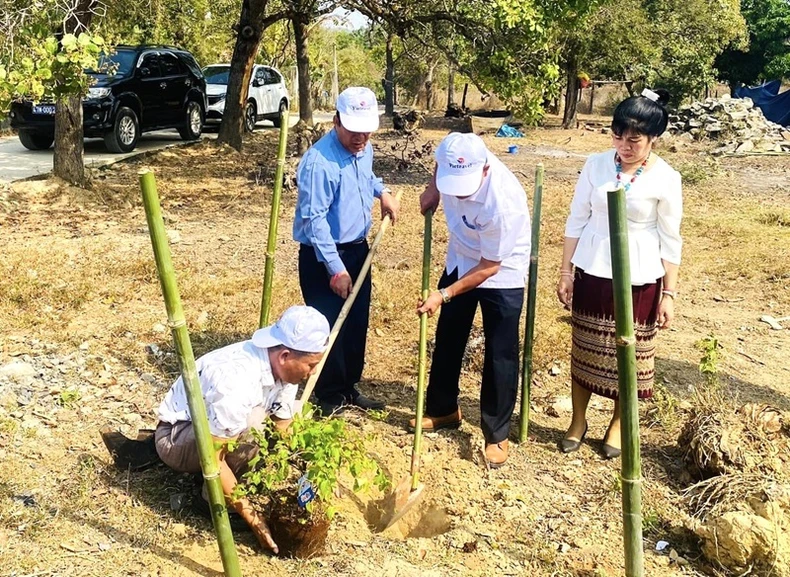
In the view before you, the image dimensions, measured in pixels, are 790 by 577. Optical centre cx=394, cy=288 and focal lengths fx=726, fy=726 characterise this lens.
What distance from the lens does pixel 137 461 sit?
3.25 m

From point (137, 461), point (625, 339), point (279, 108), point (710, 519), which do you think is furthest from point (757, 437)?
point (279, 108)

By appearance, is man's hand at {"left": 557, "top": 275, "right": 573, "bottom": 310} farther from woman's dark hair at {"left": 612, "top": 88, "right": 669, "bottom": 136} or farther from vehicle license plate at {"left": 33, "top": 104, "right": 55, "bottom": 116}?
vehicle license plate at {"left": 33, "top": 104, "right": 55, "bottom": 116}

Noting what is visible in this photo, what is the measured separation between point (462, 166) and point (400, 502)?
150cm

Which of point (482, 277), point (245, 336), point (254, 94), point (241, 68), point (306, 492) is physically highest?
point (241, 68)

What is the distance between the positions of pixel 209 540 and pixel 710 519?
78.8 inches

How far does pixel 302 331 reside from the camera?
2.59m

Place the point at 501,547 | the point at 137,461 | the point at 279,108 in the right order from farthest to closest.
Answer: the point at 279,108 → the point at 137,461 → the point at 501,547

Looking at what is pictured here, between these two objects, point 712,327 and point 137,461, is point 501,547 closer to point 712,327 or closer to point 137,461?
point 137,461

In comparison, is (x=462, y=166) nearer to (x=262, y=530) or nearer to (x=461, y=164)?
(x=461, y=164)

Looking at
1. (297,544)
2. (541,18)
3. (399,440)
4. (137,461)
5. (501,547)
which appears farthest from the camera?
(541,18)

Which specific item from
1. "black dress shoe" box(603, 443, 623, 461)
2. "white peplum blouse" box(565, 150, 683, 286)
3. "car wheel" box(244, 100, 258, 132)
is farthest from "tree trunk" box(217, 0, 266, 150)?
"black dress shoe" box(603, 443, 623, 461)

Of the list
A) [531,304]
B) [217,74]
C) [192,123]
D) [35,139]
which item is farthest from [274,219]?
[217,74]

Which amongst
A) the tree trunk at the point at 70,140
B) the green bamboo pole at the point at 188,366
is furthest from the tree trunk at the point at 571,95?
the green bamboo pole at the point at 188,366

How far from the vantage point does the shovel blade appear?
3.19 m
